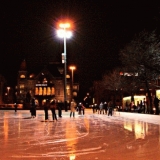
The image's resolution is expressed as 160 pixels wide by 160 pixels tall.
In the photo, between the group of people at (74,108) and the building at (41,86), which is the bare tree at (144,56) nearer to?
the group of people at (74,108)

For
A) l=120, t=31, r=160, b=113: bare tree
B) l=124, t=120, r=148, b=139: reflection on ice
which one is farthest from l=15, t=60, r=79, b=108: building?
l=124, t=120, r=148, b=139: reflection on ice

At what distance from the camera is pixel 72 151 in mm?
10156

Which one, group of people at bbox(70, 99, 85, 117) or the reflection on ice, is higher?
group of people at bbox(70, 99, 85, 117)

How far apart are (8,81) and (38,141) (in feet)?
404

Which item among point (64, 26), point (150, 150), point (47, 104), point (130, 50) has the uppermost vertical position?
point (64, 26)

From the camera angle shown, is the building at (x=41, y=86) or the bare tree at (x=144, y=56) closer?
the bare tree at (x=144, y=56)

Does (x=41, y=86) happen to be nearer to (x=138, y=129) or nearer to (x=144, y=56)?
(x=144, y=56)

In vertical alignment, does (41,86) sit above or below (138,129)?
above

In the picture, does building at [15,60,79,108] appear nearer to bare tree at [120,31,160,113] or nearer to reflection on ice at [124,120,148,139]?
bare tree at [120,31,160,113]

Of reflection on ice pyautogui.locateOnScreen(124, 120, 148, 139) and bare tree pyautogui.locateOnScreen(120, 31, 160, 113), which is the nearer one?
reflection on ice pyautogui.locateOnScreen(124, 120, 148, 139)

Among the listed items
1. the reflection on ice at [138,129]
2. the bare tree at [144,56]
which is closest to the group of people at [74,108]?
the bare tree at [144,56]

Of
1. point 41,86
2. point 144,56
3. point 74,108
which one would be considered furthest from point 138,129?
point 41,86

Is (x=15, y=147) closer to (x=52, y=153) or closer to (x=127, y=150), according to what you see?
(x=52, y=153)

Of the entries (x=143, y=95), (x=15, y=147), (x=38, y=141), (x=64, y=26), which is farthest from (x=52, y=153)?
(x=143, y=95)
